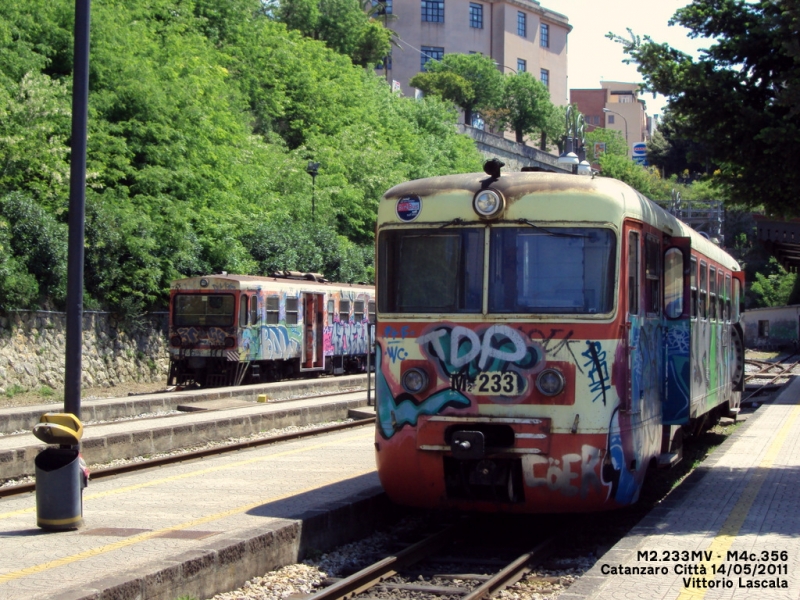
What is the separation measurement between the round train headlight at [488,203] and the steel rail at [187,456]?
19.6 feet

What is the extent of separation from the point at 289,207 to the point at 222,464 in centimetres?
2849

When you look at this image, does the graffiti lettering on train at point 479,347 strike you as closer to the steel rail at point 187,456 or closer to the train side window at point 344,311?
the steel rail at point 187,456

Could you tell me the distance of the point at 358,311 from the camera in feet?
109

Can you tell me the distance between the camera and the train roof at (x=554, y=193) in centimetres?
893

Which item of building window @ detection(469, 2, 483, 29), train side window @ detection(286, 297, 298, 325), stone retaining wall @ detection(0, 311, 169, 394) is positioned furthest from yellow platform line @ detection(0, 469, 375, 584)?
building window @ detection(469, 2, 483, 29)

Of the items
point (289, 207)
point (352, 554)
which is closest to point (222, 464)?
point (352, 554)

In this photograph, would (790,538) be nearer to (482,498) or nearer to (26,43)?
(482,498)

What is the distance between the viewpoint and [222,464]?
1321cm

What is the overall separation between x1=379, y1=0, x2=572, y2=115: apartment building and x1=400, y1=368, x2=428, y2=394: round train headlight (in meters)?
76.9

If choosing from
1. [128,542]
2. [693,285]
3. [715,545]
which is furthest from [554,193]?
[128,542]

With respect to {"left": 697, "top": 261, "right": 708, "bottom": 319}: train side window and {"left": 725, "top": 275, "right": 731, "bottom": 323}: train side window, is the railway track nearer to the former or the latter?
{"left": 697, "top": 261, "right": 708, "bottom": 319}: train side window

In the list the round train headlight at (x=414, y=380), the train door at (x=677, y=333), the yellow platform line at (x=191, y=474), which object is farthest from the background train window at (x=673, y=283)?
the yellow platform line at (x=191, y=474)

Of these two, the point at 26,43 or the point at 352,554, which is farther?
the point at 26,43

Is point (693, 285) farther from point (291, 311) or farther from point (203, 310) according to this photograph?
point (291, 311)
